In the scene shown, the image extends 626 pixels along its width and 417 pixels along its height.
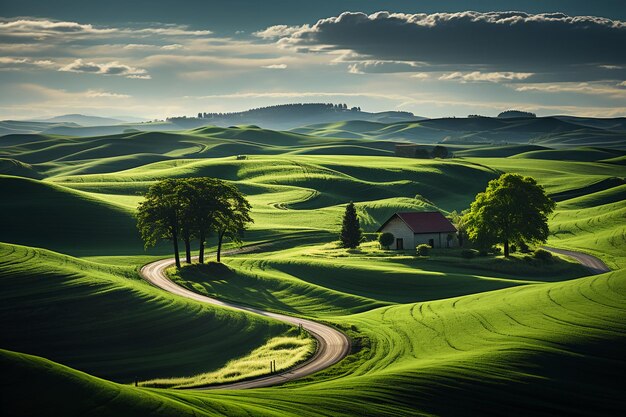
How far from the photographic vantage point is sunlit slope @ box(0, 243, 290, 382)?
48.5 m

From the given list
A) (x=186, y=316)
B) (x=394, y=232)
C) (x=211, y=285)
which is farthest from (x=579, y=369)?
(x=394, y=232)

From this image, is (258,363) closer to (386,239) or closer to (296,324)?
(296,324)

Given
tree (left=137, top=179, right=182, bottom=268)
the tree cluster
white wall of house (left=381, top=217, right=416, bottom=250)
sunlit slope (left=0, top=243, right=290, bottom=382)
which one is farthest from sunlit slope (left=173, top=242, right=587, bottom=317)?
sunlit slope (left=0, top=243, right=290, bottom=382)

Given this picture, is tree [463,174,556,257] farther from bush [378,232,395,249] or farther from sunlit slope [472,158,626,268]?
bush [378,232,395,249]

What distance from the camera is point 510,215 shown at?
93500 mm

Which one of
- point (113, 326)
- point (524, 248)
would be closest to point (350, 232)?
point (524, 248)

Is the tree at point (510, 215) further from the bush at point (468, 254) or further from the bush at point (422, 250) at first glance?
the bush at point (422, 250)

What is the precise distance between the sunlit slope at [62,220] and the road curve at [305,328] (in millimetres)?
25920

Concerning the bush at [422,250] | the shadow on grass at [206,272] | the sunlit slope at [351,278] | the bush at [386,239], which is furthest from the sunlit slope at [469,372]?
the bush at [386,239]

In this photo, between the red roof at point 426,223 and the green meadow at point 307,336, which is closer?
the green meadow at point 307,336

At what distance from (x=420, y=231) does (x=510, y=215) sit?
1343 cm

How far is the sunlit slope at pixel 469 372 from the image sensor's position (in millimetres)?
32312

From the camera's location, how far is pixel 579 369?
39.8m

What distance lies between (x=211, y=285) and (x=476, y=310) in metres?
30.7
